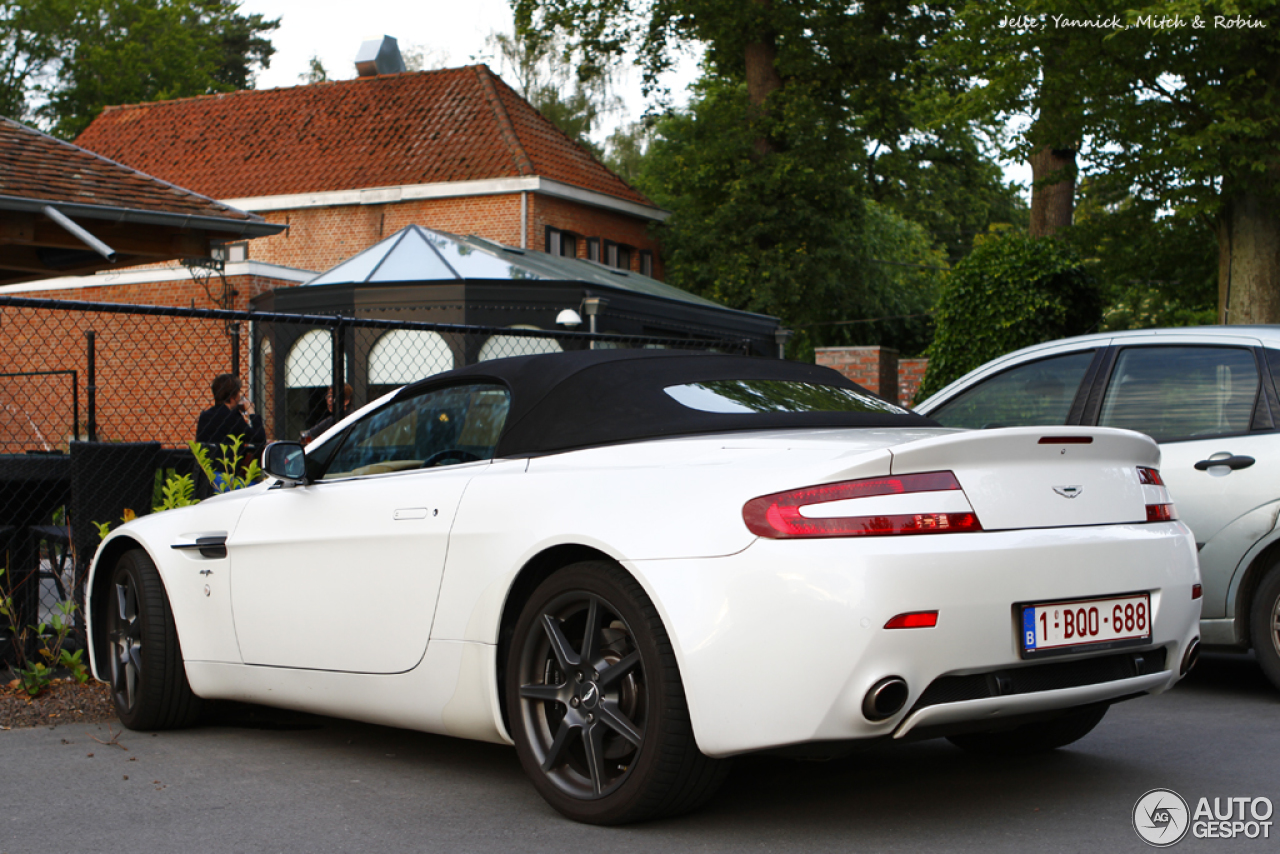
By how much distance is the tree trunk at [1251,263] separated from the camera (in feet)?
50.9

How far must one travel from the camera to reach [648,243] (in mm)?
37969

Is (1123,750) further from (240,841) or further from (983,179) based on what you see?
(983,179)

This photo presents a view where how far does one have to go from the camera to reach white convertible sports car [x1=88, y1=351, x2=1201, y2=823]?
3.44m

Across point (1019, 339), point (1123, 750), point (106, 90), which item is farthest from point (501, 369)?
point (106, 90)

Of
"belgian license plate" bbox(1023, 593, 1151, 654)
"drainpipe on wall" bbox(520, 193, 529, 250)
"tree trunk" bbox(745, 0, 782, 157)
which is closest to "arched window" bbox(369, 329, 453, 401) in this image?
"drainpipe on wall" bbox(520, 193, 529, 250)

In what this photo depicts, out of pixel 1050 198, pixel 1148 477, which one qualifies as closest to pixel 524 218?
pixel 1050 198

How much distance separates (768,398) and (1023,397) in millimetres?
2618

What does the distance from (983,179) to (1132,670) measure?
4541 centimetres

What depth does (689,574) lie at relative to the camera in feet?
11.7

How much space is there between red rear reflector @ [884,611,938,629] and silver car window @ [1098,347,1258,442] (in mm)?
3230

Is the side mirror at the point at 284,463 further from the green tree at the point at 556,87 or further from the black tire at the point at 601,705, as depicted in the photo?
the green tree at the point at 556,87

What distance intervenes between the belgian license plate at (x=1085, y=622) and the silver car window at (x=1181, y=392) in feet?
8.21

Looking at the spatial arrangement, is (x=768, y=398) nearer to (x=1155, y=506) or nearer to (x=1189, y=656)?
(x=1155, y=506)

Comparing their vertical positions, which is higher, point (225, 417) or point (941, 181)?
point (941, 181)
